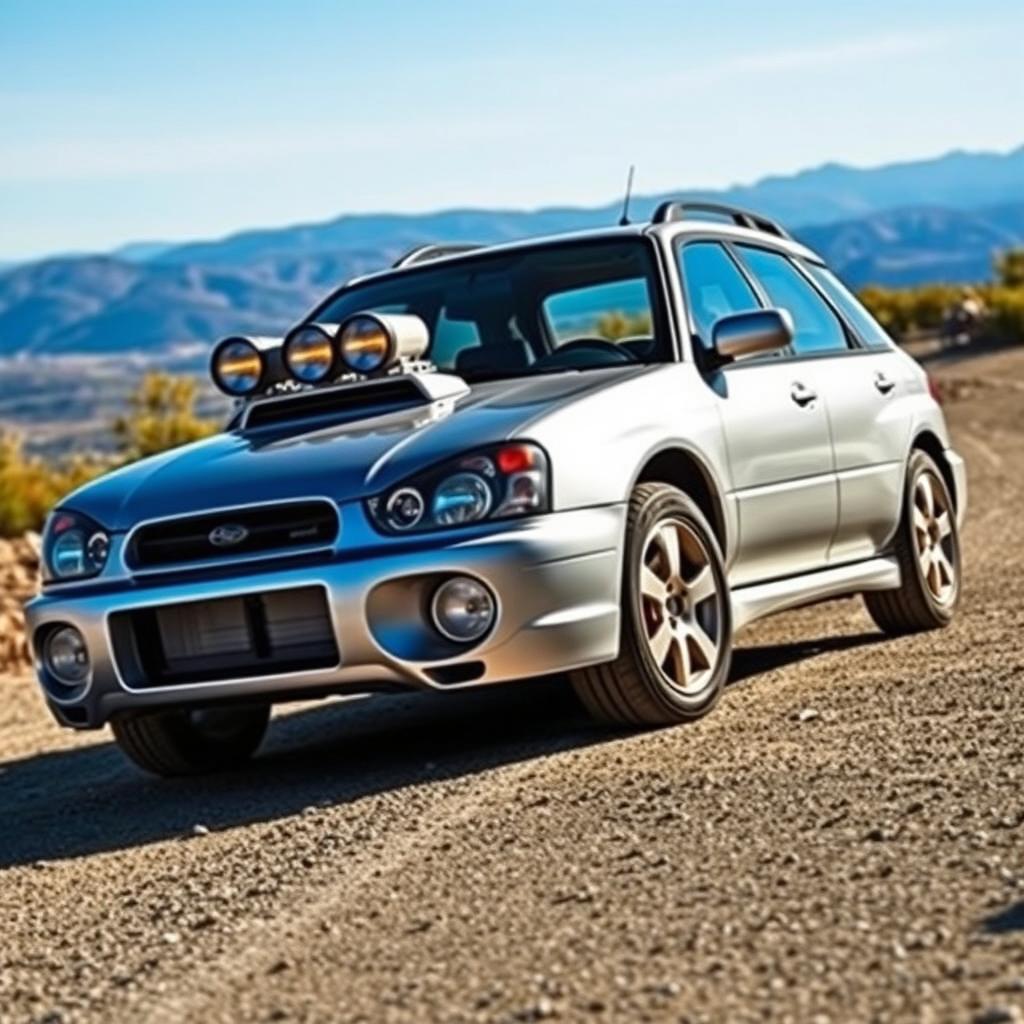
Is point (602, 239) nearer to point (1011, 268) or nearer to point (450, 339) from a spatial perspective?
point (450, 339)

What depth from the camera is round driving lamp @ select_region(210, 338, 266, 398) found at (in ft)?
24.9

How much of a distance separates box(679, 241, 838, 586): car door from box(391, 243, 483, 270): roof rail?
0.90 meters

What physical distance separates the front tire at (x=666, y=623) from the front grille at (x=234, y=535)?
0.83 metres

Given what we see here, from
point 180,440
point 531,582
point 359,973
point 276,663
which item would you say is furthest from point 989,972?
point 180,440

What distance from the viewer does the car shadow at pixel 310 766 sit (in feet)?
21.0

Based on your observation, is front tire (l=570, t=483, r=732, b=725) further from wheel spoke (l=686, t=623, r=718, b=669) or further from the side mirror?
the side mirror

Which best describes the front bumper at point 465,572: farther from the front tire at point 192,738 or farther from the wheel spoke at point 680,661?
the front tire at point 192,738

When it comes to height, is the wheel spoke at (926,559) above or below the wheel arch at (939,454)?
below

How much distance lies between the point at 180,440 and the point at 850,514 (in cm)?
2417

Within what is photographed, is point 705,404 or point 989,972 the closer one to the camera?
point 989,972

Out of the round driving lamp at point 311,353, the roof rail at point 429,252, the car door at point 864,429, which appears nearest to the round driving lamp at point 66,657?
the round driving lamp at point 311,353

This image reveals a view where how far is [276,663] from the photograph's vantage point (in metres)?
6.38

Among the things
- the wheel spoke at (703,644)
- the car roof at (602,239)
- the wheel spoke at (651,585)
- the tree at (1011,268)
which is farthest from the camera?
the tree at (1011,268)

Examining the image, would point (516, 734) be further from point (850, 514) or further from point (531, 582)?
point (850, 514)
